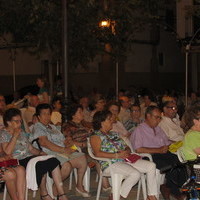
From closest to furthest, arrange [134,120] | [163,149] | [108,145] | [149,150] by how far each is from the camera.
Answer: [108,145] → [149,150] → [163,149] → [134,120]

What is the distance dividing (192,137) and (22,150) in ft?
9.38

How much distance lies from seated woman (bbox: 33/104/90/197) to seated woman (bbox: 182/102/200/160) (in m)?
2.78

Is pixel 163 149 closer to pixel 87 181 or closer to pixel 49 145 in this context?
pixel 87 181

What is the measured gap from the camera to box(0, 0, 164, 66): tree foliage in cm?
1447

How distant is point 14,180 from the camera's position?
7602 mm

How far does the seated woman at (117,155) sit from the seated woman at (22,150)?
67 centimetres

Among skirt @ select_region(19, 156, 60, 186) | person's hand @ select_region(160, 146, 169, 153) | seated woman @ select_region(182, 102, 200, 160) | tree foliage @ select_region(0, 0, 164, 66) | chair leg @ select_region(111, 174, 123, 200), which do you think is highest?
tree foliage @ select_region(0, 0, 164, 66)

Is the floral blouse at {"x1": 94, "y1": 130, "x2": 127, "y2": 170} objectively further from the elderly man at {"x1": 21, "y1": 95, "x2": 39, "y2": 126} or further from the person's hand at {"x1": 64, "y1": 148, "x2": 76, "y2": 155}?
the elderly man at {"x1": 21, "y1": 95, "x2": 39, "y2": 126}

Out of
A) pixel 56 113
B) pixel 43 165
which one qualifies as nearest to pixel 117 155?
pixel 43 165

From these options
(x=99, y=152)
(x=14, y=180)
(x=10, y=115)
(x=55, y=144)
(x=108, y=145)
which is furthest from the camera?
(x=55, y=144)

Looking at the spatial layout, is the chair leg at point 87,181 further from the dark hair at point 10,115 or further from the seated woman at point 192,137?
the seated woman at point 192,137

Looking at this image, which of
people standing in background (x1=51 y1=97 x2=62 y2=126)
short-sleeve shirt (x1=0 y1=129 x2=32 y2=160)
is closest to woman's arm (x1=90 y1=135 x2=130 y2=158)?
short-sleeve shirt (x1=0 y1=129 x2=32 y2=160)

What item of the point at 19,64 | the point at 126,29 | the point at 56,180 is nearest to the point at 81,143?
the point at 56,180

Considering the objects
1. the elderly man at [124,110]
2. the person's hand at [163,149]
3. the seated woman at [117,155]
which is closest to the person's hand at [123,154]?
the seated woman at [117,155]
